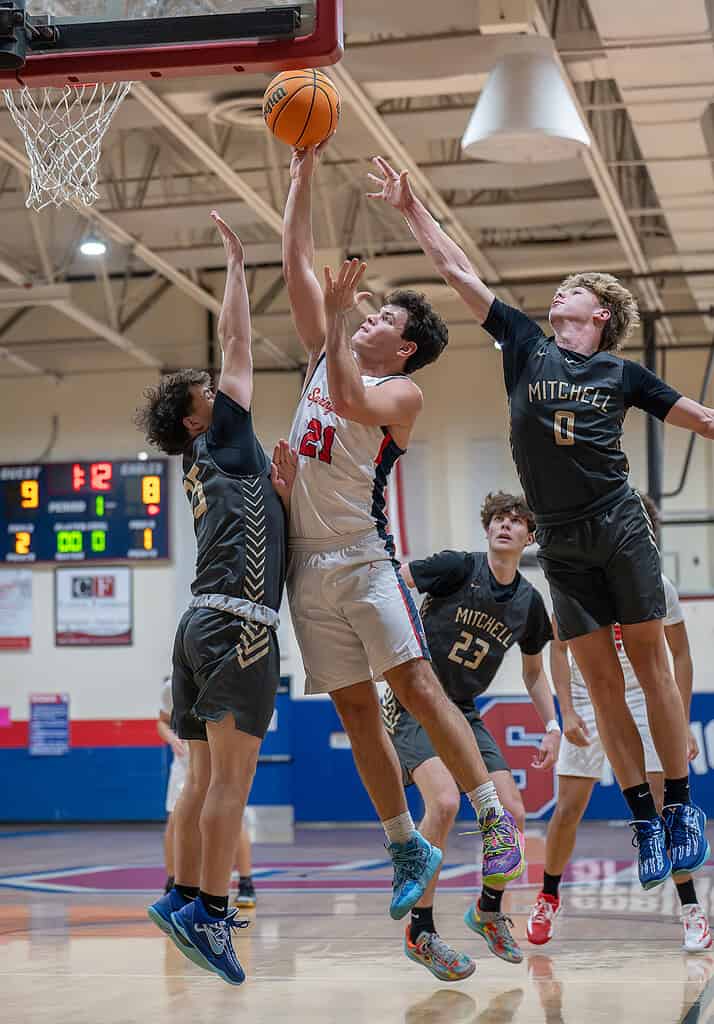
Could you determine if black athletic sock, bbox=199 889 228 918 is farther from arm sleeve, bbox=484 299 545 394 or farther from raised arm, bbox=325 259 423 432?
arm sleeve, bbox=484 299 545 394

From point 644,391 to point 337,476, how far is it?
1.36 meters

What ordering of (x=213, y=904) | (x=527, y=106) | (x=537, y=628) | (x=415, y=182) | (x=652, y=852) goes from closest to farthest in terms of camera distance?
(x=213, y=904) → (x=652, y=852) → (x=537, y=628) → (x=527, y=106) → (x=415, y=182)

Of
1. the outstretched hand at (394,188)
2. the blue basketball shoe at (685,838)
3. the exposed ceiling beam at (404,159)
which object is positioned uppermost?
the exposed ceiling beam at (404,159)

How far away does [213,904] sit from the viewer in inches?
204

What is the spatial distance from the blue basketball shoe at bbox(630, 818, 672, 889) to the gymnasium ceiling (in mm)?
5846

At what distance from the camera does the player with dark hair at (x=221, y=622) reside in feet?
17.0

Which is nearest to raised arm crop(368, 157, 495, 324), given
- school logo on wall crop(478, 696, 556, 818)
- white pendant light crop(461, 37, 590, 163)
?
white pendant light crop(461, 37, 590, 163)

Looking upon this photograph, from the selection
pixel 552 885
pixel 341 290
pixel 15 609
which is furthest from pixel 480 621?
pixel 15 609

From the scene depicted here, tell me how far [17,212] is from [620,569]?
10638 millimetres

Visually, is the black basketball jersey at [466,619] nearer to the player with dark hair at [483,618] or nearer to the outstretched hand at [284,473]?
the player with dark hair at [483,618]

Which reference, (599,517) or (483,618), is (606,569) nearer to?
(599,517)

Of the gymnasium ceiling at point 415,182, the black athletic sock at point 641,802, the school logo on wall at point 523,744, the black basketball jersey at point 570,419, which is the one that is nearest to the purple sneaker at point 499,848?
the black athletic sock at point 641,802

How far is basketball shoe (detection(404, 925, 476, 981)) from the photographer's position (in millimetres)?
5676

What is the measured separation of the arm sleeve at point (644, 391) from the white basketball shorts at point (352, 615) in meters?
1.25
